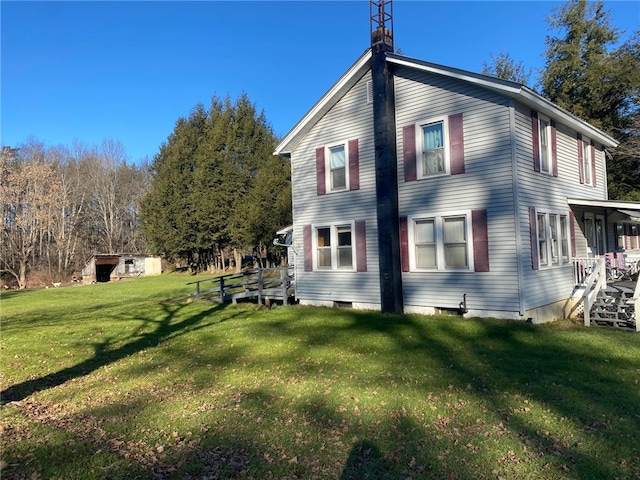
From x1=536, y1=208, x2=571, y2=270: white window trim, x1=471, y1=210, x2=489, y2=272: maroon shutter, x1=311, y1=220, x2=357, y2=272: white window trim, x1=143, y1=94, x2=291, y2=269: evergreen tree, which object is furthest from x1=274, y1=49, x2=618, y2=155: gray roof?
x1=143, y1=94, x2=291, y2=269: evergreen tree

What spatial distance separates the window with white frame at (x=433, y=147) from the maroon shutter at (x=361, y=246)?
8.24ft

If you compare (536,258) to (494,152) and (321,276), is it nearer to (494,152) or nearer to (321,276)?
(494,152)

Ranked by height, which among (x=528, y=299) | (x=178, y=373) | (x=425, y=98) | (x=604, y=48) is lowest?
(x=178, y=373)

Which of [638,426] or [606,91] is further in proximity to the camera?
[606,91]

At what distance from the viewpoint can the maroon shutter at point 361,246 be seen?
1389cm

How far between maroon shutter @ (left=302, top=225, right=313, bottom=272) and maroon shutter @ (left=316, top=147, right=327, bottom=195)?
1.44m

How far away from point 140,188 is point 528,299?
2054 inches

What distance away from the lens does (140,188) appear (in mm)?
54375

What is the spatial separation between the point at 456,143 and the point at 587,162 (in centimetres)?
717

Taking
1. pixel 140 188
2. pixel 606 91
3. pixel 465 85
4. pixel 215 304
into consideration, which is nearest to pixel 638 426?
pixel 465 85

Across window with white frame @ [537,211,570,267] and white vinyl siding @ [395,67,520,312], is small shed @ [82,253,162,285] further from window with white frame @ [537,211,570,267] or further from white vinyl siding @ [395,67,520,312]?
window with white frame @ [537,211,570,267]

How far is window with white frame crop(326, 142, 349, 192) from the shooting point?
14.6 meters

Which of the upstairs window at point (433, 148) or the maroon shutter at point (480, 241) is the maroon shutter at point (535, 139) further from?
the maroon shutter at point (480, 241)

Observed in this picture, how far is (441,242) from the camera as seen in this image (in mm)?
12406
